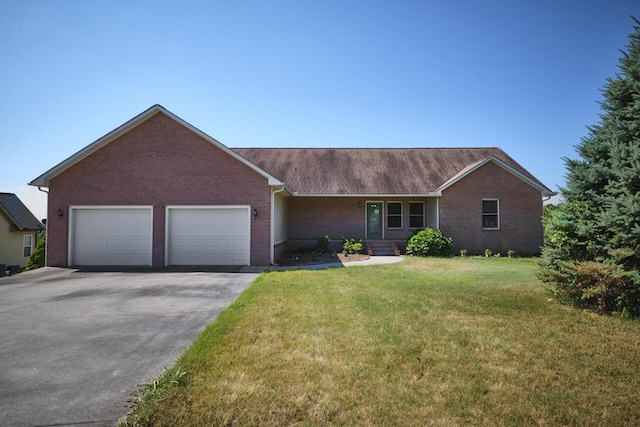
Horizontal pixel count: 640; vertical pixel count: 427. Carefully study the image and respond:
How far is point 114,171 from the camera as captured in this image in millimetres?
13758

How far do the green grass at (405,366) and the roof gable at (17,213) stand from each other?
28.8 metres

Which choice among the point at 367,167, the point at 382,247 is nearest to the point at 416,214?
the point at 382,247

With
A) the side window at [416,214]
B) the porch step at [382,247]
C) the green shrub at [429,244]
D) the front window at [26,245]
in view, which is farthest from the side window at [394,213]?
the front window at [26,245]

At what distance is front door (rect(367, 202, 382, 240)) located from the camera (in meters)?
19.6

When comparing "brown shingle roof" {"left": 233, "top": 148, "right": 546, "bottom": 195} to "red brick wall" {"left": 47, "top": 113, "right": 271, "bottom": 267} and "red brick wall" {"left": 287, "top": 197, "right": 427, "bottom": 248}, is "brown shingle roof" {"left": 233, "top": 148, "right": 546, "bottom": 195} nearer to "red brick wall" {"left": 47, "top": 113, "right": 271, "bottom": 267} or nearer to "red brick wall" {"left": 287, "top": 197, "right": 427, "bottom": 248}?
"red brick wall" {"left": 287, "top": 197, "right": 427, "bottom": 248}

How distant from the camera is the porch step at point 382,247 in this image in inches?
713

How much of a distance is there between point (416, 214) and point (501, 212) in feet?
14.6

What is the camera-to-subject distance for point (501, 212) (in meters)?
18.2

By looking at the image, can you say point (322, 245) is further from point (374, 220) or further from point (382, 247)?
point (374, 220)

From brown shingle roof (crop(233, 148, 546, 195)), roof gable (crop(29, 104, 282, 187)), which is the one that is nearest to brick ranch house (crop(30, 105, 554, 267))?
roof gable (crop(29, 104, 282, 187))

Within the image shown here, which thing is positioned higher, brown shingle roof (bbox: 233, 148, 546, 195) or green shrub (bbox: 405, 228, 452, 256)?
brown shingle roof (bbox: 233, 148, 546, 195)

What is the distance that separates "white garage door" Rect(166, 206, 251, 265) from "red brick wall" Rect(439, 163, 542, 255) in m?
10.8

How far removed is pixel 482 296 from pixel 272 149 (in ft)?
60.2

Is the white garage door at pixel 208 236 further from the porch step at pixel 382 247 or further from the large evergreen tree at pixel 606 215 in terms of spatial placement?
the large evergreen tree at pixel 606 215
